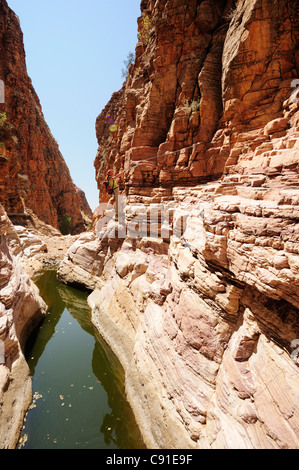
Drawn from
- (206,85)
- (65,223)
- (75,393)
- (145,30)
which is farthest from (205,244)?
(65,223)

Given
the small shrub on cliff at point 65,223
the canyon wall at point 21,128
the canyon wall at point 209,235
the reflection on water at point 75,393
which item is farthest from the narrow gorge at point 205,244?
the small shrub on cliff at point 65,223

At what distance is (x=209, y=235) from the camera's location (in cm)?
469

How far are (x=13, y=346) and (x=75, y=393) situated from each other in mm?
2562

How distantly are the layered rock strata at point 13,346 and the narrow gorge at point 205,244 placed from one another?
6 centimetres

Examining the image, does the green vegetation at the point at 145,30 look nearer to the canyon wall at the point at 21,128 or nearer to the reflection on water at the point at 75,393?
the reflection on water at the point at 75,393

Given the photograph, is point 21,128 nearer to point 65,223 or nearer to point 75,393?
point 65,223

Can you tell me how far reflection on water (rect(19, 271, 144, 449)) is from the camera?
557cm

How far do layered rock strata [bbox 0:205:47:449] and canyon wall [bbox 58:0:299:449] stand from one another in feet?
10.2

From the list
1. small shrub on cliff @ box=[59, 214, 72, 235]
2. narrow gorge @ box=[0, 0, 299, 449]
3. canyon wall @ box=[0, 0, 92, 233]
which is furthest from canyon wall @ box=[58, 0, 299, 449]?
small shrub on cliff @ box=[59, 214, 72, 235]

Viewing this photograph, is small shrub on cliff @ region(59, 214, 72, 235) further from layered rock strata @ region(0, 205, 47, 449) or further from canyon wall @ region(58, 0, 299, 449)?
layered rock strata @ region(0, 205, 47, 449)

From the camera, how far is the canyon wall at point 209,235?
11.7ft

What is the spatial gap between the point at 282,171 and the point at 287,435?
5.19 meters
